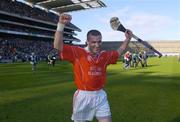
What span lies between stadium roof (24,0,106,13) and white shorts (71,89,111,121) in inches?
3528

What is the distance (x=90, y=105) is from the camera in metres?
6.86

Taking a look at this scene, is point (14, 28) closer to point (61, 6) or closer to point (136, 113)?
point (61, 6)

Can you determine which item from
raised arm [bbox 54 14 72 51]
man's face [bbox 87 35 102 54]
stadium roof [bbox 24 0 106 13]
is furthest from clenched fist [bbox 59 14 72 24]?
stadium roof [bbox 24 0 106 13]

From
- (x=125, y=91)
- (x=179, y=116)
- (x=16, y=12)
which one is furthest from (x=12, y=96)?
(x=16, y=12)

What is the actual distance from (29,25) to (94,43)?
292 ft

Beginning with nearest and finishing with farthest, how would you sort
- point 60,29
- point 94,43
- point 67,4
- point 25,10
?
point 60,29 → point 94,43 → point 25,10 → point 67,4

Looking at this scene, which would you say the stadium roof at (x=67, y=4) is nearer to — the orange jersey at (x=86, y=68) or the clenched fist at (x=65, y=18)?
the orange jersey at (x=86, y=68)

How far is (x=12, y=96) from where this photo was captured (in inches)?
658

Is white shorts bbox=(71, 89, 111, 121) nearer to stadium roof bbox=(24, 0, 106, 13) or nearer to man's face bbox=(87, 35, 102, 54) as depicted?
man's face bbox=(87, 35, 102, 54)

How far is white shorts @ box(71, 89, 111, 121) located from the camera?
22.4 ft

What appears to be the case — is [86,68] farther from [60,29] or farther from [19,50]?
[19,50]

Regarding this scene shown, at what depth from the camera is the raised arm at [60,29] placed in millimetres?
6090

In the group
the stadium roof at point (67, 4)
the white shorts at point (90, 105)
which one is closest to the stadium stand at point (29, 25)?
the stadium roof at point (67, 4)

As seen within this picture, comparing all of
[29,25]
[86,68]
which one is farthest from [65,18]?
[29,25]
